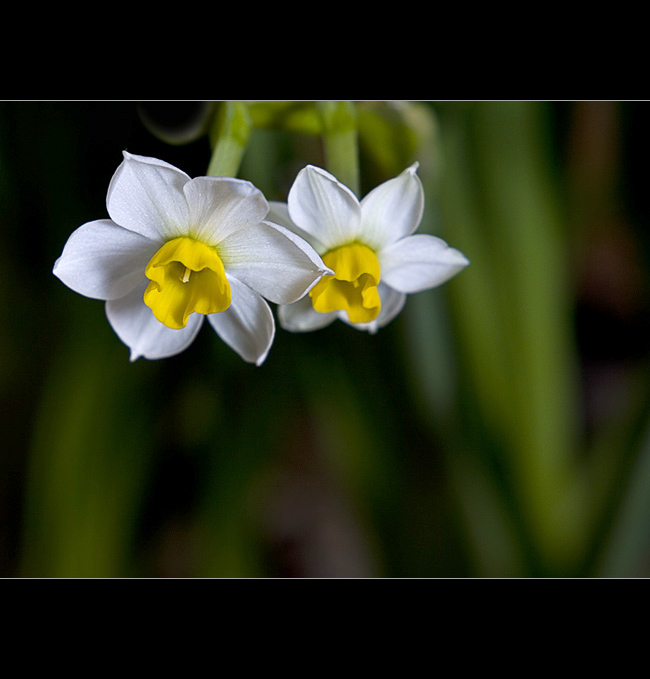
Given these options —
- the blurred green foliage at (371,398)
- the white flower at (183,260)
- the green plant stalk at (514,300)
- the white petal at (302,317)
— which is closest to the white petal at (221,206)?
the white flower at (183,260)

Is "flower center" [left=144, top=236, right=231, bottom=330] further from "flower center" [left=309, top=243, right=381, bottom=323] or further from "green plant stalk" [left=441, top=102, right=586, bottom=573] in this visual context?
"green plant stalk" [left=441, top=102, right=586, bottom=573]

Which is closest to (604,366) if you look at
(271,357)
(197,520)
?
(271,357)

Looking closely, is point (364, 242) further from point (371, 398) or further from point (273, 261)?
point (371, 398)

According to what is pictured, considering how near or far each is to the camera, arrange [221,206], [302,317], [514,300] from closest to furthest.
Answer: [221,206] → [302,317] → [514,300]

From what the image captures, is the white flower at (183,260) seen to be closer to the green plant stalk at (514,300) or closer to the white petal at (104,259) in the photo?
the white petal at (104,259)

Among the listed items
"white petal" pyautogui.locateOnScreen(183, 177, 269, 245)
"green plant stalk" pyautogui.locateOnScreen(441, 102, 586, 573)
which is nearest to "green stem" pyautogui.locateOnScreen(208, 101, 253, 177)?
"white petal" pyautogui.locateOnScreen(183, 177, 269, 245)

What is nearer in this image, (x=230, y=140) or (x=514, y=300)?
(x=230, y=140)

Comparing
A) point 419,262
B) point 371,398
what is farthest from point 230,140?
point 371,398
